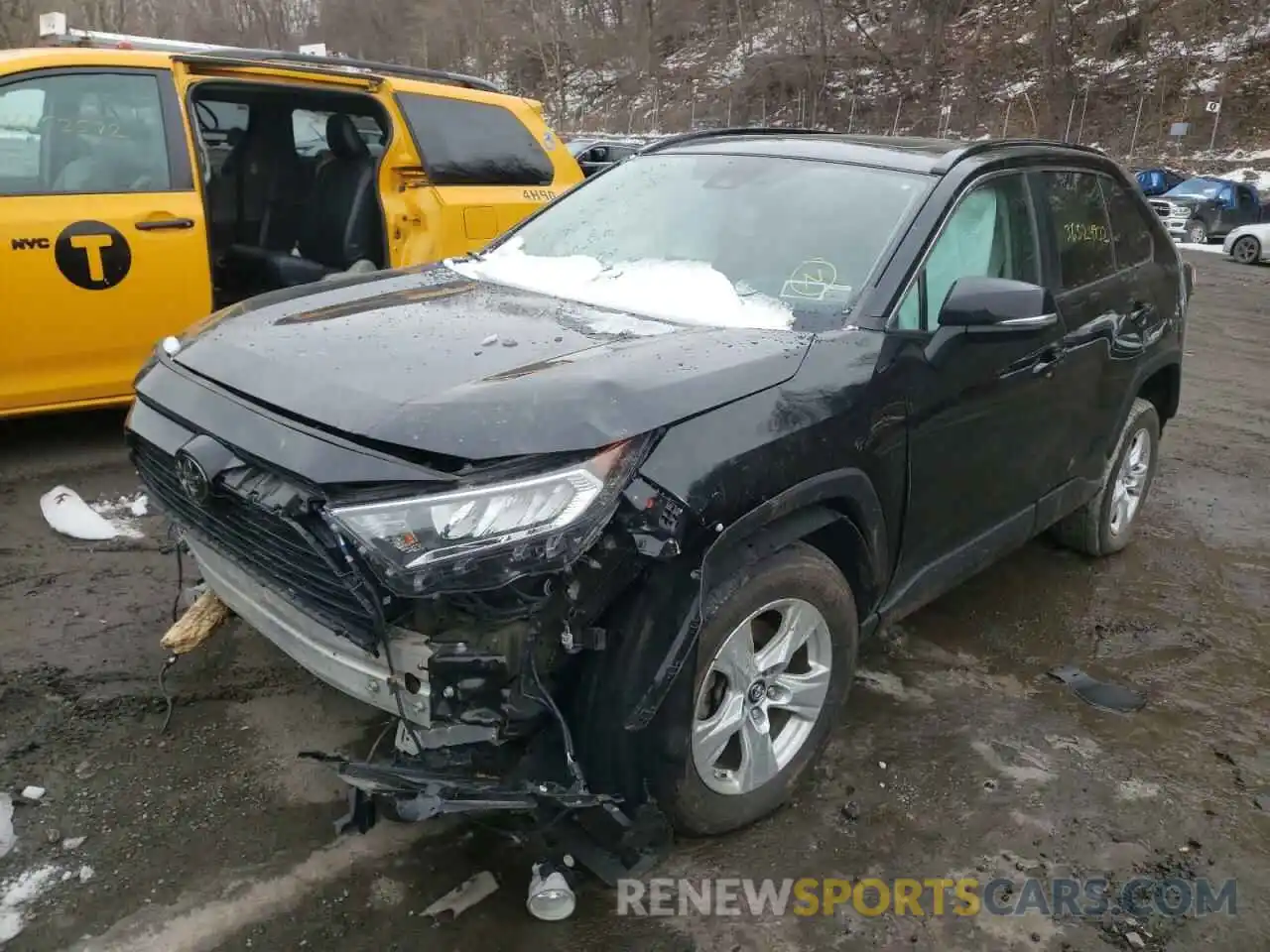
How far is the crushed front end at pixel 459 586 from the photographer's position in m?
2.01

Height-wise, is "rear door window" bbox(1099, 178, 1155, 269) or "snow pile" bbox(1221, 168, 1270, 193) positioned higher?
"rear door window" bbox(1099, 178, 1155, 269)

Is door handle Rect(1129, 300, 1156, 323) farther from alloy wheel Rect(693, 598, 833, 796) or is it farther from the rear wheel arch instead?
alloy wheel Rect(693, 598, 833, 796)

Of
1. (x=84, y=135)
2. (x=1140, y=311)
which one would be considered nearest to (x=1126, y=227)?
(x=1140, y=311)

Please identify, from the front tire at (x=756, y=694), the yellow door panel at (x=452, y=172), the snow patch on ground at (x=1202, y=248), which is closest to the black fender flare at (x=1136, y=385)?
the front tire at (x=756, y=694)

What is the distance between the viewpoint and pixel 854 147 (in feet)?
11.4

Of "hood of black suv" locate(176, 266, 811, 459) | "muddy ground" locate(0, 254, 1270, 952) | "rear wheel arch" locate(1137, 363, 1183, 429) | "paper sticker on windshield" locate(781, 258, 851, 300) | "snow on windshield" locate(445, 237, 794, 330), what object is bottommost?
"muddy ground" locate(0, 254, 1270, 952)

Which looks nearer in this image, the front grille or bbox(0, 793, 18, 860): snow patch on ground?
the front grille

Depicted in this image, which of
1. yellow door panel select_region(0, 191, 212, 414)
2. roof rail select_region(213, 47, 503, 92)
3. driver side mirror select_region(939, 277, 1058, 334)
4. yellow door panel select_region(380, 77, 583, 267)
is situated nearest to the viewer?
driver side mirror select_region(939, 277, 1058, 334)

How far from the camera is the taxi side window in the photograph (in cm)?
440

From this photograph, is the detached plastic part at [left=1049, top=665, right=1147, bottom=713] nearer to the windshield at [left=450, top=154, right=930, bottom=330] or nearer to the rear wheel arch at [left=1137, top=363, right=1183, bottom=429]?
the rear wheel arch at [left=1137, top=363, right=1183, bottom=429]

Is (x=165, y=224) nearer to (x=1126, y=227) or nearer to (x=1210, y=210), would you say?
(x=1126, y=227)

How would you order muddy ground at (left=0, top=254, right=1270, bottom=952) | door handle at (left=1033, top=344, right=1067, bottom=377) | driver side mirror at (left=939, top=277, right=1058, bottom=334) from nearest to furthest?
muddy ground at (left=0, top=254, right=1270, bottom=952), driver side mirror at (left=939, top=277, right=1058, bottom=334), door handle at (left=1033, top=344, right=1067, bottom=377)

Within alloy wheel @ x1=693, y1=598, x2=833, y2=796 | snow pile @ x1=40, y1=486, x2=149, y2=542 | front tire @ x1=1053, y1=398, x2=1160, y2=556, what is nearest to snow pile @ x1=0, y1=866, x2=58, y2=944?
alloy wheel @ x1=693, y1=598, x2=833, y2=796

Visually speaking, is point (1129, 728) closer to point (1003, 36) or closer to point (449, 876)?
point (449, 876)
